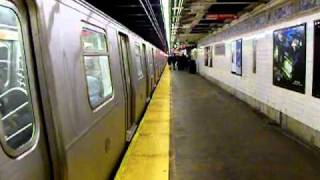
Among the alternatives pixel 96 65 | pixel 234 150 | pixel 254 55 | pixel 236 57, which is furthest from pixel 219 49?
pixel 96 65

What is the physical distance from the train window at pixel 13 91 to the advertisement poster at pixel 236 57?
10601mm

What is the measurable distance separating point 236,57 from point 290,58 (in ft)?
17.1

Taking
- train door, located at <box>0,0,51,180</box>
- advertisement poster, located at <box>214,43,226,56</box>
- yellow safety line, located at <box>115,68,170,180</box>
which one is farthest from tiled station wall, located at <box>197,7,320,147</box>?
train door, located at <box>0,0,51,180</box>

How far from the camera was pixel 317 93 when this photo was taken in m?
6.11

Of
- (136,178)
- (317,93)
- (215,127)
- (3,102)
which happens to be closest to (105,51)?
(136,178)

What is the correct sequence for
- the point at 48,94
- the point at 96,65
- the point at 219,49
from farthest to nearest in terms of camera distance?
the point at 219,49 < the point at 96,65 < the point at 48,94

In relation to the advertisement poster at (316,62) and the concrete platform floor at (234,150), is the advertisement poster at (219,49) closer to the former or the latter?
the concrete platform floor at (234,150)

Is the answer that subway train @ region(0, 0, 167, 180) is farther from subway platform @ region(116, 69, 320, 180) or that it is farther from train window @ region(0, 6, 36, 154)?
subway platform @ region(116, 69, 320, 180)

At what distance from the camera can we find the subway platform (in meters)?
4.34

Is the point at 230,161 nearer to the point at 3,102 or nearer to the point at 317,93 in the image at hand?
the point at 317,93

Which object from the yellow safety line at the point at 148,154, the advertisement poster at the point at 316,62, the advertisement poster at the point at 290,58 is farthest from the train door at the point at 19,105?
the advertisement poster at the point at 290,58

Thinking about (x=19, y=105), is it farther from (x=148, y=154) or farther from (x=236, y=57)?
(x=236, y=57)

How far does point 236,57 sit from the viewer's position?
12555 millimetres

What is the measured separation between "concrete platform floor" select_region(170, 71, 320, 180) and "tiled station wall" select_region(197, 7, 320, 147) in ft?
1.37
